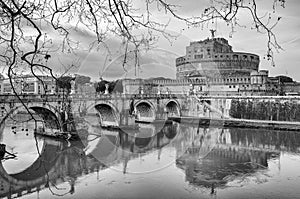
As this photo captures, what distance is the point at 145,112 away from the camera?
18.4m

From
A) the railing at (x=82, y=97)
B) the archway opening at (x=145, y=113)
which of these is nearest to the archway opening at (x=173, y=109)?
the railing at (x=82, y=97)

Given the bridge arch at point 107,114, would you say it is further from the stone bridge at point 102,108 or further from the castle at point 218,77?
the castle at point 218,77

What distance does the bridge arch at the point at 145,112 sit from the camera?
1778 cm

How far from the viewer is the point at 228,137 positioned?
495 inches

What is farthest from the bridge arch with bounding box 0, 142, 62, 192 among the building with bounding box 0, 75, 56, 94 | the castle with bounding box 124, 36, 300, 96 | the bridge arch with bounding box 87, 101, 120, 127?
the castle with bounding box 124, 36, 300, 96

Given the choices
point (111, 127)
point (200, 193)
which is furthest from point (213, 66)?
point (200, 193)

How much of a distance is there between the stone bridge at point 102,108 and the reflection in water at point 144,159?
902 mm

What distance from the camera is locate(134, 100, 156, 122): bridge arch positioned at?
1778cm

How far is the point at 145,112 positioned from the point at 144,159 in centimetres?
1011

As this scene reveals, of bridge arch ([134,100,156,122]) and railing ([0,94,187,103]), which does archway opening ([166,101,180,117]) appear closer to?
railing ([0,94,187,103])

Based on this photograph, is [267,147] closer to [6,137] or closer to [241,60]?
[6,137]

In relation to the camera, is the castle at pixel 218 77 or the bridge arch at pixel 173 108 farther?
the castle at pixel 218 77

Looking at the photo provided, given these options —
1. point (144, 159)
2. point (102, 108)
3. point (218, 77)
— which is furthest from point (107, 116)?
point (218, 77)

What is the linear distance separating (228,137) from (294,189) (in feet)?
23.0
